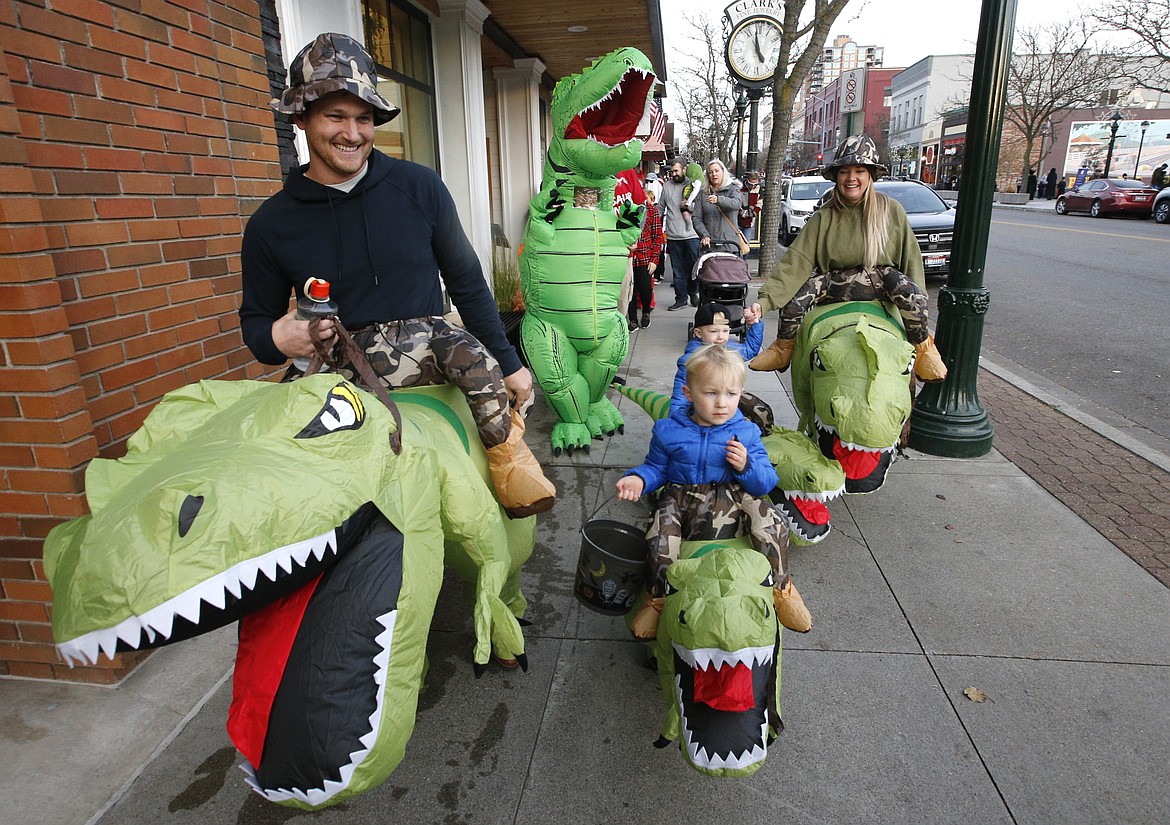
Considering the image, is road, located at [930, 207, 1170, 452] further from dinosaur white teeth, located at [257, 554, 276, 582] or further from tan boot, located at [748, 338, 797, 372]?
dinosaur white teeth, located at [257, 554, 276, 582]

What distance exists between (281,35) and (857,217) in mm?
3194

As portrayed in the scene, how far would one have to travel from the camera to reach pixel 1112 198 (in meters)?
25.5

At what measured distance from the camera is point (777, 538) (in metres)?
2.62

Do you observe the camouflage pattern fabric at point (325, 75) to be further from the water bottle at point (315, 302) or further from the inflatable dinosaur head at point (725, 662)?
the inflatable dinosaur head at point (725, 662)

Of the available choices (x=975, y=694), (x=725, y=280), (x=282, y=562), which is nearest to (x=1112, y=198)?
(x=725, y=280)

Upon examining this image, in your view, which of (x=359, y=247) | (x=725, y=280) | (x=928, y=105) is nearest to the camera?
(x=359, y=247)

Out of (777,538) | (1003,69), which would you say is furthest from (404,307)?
(1003,69)

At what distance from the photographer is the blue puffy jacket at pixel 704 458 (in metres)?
2.69

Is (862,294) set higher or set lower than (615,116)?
lower

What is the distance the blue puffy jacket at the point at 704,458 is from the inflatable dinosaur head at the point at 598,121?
90.3 inches

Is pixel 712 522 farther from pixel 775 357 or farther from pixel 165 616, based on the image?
pixel 165 616

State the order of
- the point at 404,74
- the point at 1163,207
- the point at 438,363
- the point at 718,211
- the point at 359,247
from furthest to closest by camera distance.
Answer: the point at 1163,207 → the point at 718,211 → the point at 404,74 → the point at 438,363 → the point at 359,247

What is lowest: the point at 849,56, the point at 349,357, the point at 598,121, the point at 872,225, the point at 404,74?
the point at 349,357

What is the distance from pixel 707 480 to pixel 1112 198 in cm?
3031
